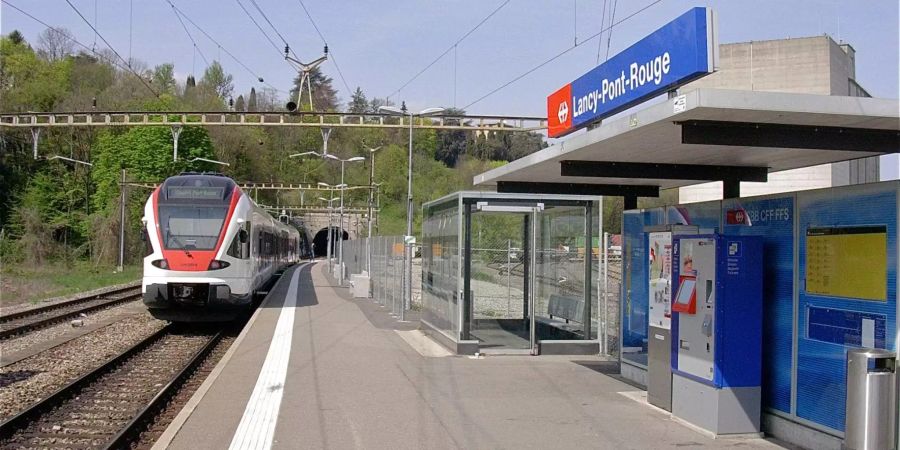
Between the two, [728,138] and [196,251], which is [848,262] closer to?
[728,138]

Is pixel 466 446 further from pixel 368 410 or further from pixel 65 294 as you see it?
pixel 65 294

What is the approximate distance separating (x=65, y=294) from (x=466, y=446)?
90.0 feet

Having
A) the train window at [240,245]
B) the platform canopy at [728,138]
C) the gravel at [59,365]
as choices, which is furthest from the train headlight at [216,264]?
the platform canopy at [728,138]

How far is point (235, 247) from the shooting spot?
62.7ft

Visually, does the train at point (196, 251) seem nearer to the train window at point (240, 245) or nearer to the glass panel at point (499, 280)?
the train window at point (240, 245)

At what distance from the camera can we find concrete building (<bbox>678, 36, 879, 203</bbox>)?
Result: 143 ft

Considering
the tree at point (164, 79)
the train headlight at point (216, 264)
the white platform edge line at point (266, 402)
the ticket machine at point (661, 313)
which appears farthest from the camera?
the tree at point (164, 79)

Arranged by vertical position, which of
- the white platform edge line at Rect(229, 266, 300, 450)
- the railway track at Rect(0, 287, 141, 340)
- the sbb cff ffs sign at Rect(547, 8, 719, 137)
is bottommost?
the railway track at Rect(0, 287, 141, 340)

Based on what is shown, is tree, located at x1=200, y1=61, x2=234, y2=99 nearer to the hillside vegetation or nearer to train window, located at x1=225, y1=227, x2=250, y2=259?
the hillside vegetation

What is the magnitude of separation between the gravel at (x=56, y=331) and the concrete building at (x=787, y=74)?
92.2 feet

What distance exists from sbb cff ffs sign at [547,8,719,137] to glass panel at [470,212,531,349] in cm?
393

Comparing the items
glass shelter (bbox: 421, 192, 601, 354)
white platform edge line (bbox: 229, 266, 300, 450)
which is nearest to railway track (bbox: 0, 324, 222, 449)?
white platform edge line (bbox: 229, 266, 300, 450)

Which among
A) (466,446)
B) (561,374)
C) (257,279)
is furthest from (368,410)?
(257,279)

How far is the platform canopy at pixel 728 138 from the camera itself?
6.39 meters
